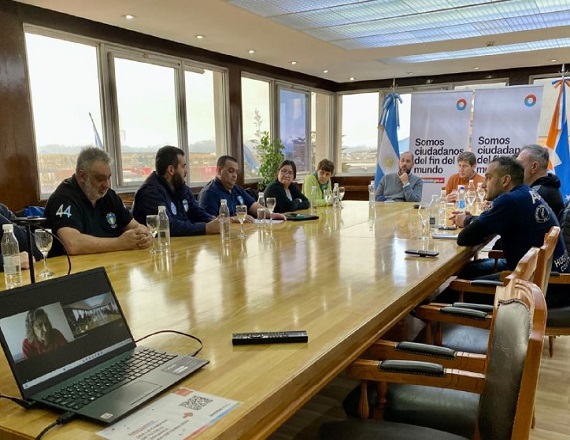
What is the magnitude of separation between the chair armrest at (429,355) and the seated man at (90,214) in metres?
1.42

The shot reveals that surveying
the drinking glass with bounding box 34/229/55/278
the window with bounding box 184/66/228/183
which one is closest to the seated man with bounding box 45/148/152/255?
the drinking glass with bounding box 34/229/55/278

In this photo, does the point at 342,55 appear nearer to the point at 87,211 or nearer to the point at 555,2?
the point at 555,2

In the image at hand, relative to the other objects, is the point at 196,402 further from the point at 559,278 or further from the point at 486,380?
the point at 559,278

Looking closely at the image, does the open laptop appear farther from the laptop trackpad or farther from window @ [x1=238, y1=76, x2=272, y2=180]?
window @ [x1=238, y1=76, x2=272, y2=180]

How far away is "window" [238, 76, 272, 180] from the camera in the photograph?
22.4 feet

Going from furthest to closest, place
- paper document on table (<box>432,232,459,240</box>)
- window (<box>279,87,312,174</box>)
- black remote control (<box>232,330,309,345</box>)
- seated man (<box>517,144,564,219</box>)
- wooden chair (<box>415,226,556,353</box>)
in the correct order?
1. window (<box>279,87,312,174</box>)
2. seated man (<box>517,144,564,219</box>)
3. paper document on table (<box>432,232,459,240</box>)
4. wooden chair (<box>415,226,556,353</box>)
5. black remote control (<box>232,330,309,345</box>)

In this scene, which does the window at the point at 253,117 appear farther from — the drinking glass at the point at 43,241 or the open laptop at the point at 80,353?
the open laptop at the point at 80,353

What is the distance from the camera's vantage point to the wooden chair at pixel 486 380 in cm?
87

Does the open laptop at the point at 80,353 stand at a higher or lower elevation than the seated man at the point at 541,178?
lower

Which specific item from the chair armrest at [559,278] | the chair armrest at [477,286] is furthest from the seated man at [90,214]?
the chair armrest at [559,278]

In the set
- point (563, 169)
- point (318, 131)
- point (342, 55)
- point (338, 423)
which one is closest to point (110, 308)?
point (338, 423)

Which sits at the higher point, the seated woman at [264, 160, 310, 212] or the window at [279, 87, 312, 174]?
the window at [279, 87, 312, 174]

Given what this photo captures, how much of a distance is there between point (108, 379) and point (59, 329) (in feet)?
0.47

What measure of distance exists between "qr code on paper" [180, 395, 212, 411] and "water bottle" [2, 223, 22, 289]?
3.91 feet
